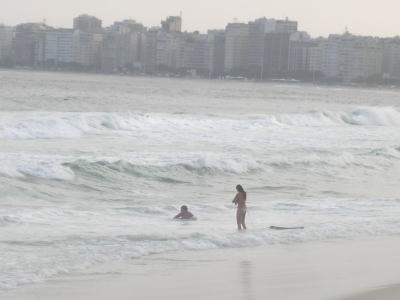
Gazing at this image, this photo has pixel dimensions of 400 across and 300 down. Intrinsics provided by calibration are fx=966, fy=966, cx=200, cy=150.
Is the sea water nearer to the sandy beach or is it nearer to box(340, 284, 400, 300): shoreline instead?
the sandy beach

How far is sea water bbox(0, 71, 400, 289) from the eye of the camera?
13.8 m

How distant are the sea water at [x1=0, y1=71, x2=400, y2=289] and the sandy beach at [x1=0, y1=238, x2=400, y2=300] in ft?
1.46

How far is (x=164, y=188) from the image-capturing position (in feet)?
72.2

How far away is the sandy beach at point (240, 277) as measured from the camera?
34.4ft

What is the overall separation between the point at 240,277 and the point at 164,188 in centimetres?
1059

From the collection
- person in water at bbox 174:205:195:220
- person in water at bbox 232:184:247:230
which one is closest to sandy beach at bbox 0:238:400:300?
person in water at bbox 232:184:247:230

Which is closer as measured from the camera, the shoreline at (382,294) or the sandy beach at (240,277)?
the shoreline at (382,294)

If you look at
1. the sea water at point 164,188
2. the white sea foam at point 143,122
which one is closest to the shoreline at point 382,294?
the sea water at point 164,188

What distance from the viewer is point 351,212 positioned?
1812cm

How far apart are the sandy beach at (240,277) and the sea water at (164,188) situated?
0.45 metres

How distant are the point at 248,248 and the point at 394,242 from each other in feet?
7.91

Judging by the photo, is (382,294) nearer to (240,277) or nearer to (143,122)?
(240,277)

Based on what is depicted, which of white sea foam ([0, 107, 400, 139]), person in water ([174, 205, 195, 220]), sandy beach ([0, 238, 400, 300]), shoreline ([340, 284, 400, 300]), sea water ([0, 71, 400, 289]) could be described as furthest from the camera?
white sea foam ([0, 107, 400, 139])

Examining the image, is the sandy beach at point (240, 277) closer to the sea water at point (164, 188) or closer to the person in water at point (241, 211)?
the sea water at point (164, 188)
